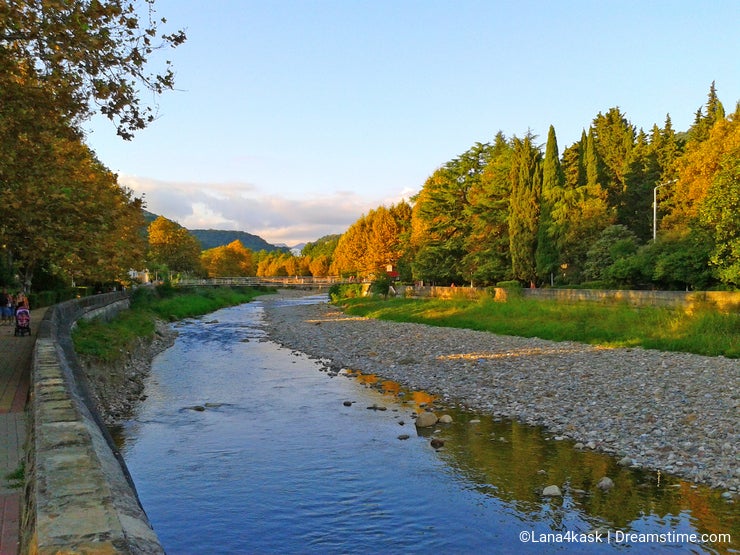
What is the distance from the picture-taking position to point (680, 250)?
31.9m

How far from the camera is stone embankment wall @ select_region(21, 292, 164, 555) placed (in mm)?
3752

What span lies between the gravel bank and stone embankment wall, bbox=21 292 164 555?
10813 millimetres

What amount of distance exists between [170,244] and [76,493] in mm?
106332

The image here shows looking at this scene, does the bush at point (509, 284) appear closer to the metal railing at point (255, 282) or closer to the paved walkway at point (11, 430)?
the paved walkway at point (11, 430)

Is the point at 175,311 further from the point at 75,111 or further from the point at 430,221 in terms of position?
the point at 75,111

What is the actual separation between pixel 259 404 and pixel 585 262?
3120cm

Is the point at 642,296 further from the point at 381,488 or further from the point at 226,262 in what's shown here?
the point at 226,262

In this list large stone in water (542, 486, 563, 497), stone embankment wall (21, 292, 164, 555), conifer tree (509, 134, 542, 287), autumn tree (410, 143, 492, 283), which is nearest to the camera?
stone embankment wall (21, 292, 164, 555)

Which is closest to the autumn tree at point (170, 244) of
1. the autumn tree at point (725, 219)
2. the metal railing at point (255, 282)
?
the metal railing at point (255, 282)

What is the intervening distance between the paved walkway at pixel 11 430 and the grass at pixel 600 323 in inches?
943

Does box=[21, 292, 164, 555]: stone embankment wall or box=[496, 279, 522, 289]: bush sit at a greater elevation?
box=[496, 279, 522, 289]: bush

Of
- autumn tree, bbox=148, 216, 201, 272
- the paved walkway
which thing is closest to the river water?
the paved walkway

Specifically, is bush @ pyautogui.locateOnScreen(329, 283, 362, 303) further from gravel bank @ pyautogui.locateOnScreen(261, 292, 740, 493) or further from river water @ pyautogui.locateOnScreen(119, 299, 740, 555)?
river water @ pyautogui.locateOnScreen(119, 299, 740, 555)

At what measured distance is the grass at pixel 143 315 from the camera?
23.0 metres
